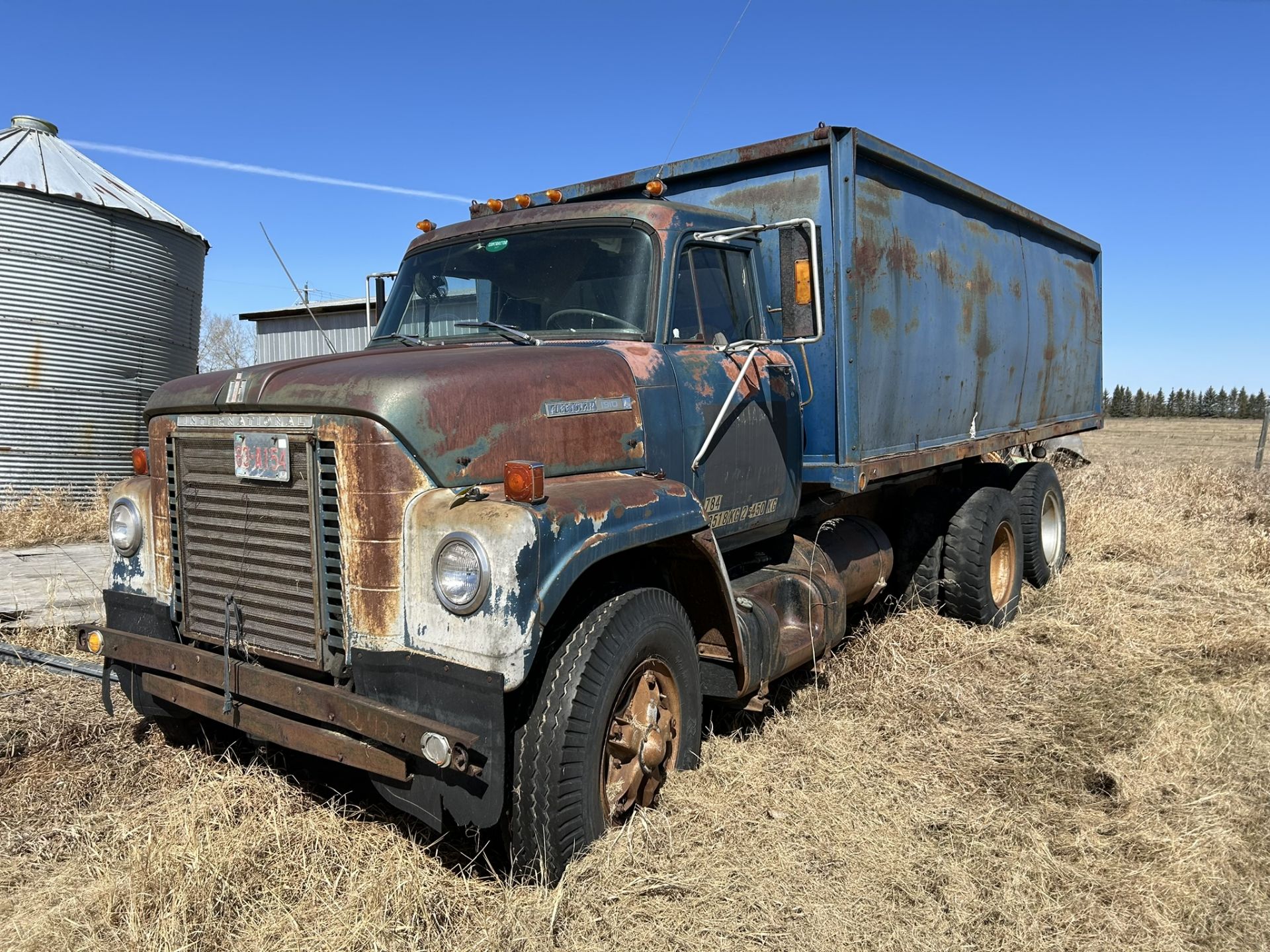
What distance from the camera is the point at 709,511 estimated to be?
13.7 ft

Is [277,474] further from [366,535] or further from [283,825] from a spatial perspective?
[283,825]

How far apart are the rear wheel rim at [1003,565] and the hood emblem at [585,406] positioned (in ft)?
14.4

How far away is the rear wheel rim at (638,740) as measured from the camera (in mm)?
3385

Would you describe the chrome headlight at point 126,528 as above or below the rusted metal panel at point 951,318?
below

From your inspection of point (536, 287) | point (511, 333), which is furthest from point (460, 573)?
point (536, 287)

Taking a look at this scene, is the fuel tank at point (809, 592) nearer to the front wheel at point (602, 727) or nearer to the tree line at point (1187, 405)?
the front wheel at point (602, 727)

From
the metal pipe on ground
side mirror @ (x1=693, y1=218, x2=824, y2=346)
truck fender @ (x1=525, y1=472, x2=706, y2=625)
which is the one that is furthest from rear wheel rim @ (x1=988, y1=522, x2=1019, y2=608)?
the metal pipe on ground

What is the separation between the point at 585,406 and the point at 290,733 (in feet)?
4.97

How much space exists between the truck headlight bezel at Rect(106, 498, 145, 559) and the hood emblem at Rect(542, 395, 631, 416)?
1.84 meters

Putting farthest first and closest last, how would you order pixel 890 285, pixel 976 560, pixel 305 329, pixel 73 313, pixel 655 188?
pixel 305 329, pixel 73 313, pixel 976 560, pixel 890 285, pixel 655 188

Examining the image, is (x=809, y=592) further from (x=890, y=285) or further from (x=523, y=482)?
(x=523, y=482)

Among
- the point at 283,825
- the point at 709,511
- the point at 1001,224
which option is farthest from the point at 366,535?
the point at 1001,224

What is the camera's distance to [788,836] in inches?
139

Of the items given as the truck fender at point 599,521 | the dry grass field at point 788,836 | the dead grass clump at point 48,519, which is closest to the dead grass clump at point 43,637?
the dry grass field at point 788,836
